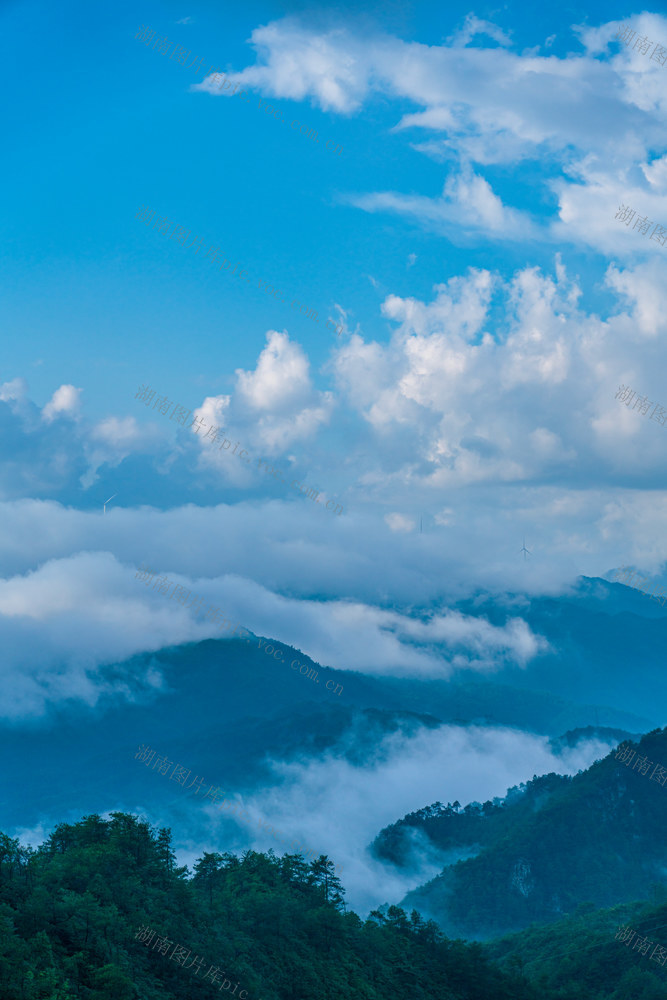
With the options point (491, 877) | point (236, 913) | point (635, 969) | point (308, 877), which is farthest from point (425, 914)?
point (236, 913)

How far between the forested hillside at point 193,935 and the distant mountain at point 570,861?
3780 inches

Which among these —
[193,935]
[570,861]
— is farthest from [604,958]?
[570,861]

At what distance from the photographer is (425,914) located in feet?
576

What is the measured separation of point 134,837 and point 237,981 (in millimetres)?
16946

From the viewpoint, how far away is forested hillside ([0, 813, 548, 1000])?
45625 mm

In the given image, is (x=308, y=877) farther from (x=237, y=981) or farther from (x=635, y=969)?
(x=635, y=969)

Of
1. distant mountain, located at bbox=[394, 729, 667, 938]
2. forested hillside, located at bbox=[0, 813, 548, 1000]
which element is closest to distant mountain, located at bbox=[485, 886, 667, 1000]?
forested hillside, located at bbox=[0, 813, 548, 1000]

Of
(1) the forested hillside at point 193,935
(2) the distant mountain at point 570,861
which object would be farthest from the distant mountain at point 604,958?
(2) the distant mountain at point 570,861

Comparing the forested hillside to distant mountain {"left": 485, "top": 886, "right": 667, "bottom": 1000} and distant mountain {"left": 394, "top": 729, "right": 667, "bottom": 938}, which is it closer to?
distant mountain {"left": 485, "top": 886, "right": 667, "bottom": 1000}

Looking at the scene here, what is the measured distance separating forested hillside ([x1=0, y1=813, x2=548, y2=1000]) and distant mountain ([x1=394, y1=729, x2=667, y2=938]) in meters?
96.0

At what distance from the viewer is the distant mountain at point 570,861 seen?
172 m

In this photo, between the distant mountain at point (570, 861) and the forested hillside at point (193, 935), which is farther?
the distant mountain at point (570, 861)

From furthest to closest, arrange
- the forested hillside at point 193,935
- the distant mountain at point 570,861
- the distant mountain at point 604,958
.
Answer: the distant mountain at point 570,861
the distant mountain at point 604,958
the forested hillside at point 193,935

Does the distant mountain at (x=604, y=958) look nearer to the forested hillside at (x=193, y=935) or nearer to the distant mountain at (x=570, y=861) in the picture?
the forested hillside at (x=193, y=935)
